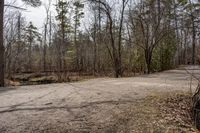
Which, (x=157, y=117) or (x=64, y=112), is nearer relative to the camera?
(x=157, y=117)

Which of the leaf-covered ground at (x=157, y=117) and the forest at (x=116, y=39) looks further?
the forest at (x=116, y=39)

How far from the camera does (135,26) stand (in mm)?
24109

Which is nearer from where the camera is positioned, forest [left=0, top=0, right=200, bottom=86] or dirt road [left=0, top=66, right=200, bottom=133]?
dirt road [left=0, top=66, right=200, bottom=133]

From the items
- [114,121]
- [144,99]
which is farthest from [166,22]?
[114,121]

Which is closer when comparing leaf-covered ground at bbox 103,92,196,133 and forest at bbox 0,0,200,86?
leaf-covered ground at bbox 103,92,196,133

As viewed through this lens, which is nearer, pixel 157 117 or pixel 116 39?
pixel 157 117

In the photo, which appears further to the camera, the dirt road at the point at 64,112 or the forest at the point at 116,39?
the forest at the point at 116,39

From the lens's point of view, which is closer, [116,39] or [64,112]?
[64,112]

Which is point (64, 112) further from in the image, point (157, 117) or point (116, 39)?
point (116, 39)

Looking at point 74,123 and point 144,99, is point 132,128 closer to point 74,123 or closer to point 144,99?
point 74,123

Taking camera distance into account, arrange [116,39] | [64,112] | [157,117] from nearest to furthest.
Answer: [157,117] → [64,112] → [116,39]

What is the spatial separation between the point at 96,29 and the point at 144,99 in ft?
89.3

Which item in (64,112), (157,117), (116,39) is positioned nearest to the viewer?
(157,117)

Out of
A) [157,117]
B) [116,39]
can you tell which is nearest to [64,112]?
[157,117]
